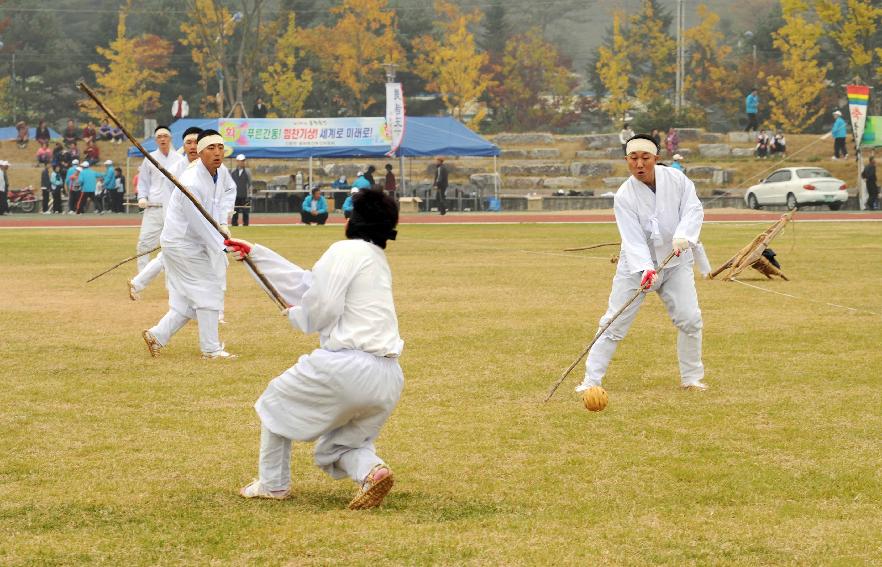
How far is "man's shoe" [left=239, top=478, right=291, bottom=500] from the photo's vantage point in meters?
7.34

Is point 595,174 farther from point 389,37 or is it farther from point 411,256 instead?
point 411,256

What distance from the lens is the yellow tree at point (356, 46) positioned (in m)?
79.3

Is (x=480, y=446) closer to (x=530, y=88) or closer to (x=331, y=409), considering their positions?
(x=331, y=409)

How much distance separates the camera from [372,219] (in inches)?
282

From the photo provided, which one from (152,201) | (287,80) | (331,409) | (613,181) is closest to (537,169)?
(613,181)

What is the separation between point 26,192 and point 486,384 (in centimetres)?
4614

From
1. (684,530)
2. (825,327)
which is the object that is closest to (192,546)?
(684,530)

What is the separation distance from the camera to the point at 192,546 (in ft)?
21.2

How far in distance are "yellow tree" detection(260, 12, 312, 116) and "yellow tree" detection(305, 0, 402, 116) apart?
1.10m

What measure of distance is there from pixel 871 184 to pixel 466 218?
1478 centimetres

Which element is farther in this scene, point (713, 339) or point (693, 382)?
point (713, 339)

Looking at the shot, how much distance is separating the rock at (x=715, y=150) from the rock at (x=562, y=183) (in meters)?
7.23

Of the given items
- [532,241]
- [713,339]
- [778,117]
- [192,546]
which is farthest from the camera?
[778,117]

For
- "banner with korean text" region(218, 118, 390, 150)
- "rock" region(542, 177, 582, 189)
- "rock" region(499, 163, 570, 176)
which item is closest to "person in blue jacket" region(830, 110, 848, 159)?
"rock" region(542, 177, 582, 189)
